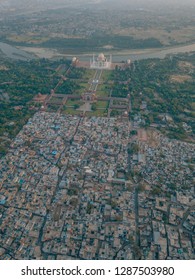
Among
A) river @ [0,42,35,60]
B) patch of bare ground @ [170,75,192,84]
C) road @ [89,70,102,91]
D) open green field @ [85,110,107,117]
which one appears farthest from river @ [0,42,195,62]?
open green field @ [85,110,107,117]

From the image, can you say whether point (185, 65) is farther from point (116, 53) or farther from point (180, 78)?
point (116, 53)

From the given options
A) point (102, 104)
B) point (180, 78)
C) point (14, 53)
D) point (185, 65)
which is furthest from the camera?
point (14, 53)

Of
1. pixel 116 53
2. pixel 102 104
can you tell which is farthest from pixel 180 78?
pixel 116 53

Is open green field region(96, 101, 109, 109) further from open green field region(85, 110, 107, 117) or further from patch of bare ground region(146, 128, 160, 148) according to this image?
patch of bare ground region(146, 128, 160, 148)

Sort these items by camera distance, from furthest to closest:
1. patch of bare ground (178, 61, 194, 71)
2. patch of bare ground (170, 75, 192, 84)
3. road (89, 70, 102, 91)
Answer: patch of bare ground (178, 61, 194, 71) → patch of bare ground (170, 75, 192, 84) → road (89, 70, 102, 91)

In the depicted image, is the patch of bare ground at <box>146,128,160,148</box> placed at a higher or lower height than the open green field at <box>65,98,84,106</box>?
lower

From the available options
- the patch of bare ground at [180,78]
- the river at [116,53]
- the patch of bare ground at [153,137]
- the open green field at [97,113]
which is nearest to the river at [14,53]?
the river at [116,53]

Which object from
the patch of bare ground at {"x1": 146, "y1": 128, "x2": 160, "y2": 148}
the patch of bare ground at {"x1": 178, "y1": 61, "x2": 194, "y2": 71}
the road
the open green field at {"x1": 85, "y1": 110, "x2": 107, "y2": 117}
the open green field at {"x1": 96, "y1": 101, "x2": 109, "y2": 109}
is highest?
the patch of bare ground at {"x1": 178, "y1": 61, "x2": 194, "y2": 71}

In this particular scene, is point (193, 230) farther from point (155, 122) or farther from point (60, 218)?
point (155, 122)
